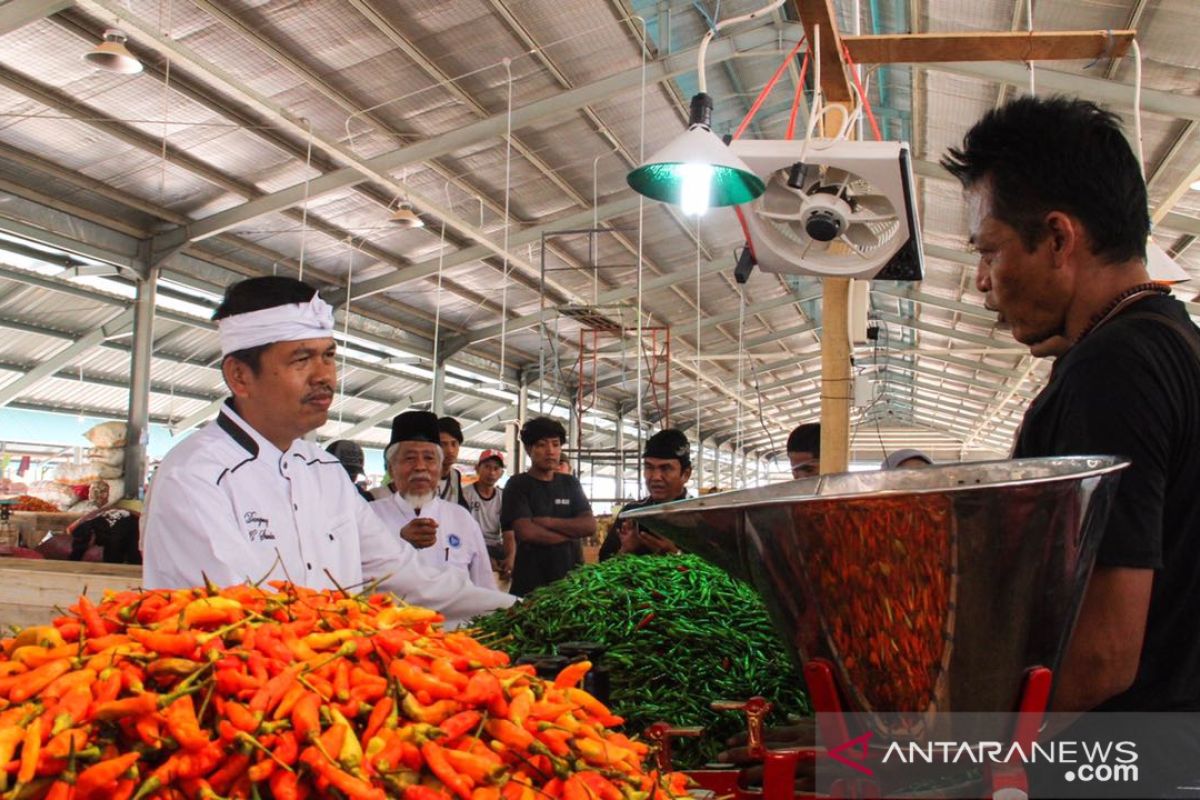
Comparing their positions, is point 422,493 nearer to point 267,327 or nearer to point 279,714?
point 267,327

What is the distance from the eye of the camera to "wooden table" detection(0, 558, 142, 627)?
408 cm

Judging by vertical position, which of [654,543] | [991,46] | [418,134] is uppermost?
[418,134]

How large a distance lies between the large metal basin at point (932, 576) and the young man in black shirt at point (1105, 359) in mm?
80

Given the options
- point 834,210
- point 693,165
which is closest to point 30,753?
point 693,165

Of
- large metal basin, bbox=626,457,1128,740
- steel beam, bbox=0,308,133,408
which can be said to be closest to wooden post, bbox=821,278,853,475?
large metal basin, bbox=626,457,1128,740

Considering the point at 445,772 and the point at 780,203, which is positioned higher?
the point at 780,203

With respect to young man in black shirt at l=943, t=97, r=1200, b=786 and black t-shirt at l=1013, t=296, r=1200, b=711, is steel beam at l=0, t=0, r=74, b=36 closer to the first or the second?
young man in black shirt at l=943, t=97, r=1200, b=786

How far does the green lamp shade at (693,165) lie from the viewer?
3.04 meters

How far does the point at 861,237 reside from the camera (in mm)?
3502

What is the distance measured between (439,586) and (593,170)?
9702 mm

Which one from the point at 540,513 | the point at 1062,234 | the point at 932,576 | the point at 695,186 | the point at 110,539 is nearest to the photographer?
the point at 932,576

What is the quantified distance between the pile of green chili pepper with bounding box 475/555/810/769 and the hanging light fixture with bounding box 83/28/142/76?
5.54 m

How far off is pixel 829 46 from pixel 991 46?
0.54m

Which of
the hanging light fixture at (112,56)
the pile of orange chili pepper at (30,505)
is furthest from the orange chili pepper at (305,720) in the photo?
the pile of orange chili pepper at (30,505)
